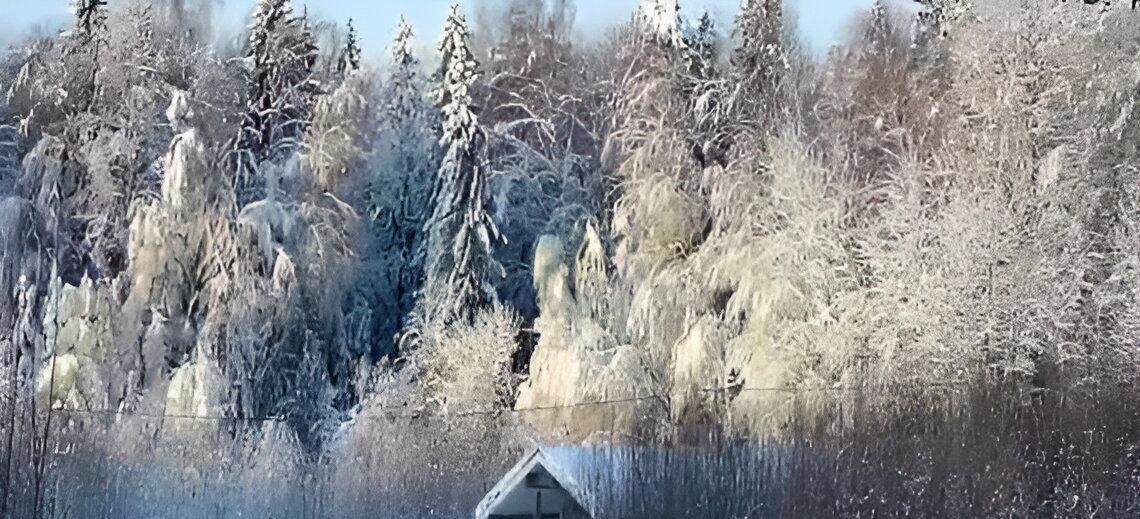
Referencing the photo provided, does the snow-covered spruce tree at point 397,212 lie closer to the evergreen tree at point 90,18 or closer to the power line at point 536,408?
the power line at point 536,408

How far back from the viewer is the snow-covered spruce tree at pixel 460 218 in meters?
11.0

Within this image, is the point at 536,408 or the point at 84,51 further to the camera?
the point at 84,51

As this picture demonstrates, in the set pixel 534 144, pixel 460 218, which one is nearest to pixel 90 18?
pixel 460 218

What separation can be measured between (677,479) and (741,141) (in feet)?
7.91

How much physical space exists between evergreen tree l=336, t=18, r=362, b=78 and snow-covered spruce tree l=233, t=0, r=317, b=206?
19 centimetres

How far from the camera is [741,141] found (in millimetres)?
10914

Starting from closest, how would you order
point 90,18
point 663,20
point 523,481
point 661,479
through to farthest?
point 523,481
point 661,479
point 663,20
point 90,18

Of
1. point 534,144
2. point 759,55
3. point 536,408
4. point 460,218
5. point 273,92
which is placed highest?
point 759,55

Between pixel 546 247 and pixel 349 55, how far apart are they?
1965 millimetres

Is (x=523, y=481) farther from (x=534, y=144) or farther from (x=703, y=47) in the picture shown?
(x=703, y=47)

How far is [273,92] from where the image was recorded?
445 inches

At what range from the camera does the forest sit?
10094mm

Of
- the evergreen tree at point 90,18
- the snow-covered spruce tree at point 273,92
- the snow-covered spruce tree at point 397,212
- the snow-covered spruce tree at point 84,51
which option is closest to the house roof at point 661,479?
the snow-covered spruce tree at point 397,212

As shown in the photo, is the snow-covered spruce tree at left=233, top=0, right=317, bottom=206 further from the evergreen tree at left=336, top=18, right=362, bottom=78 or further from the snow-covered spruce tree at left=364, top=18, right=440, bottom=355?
the snow-covered spruce tree at left=364, top=18, right=440, bottom=355
